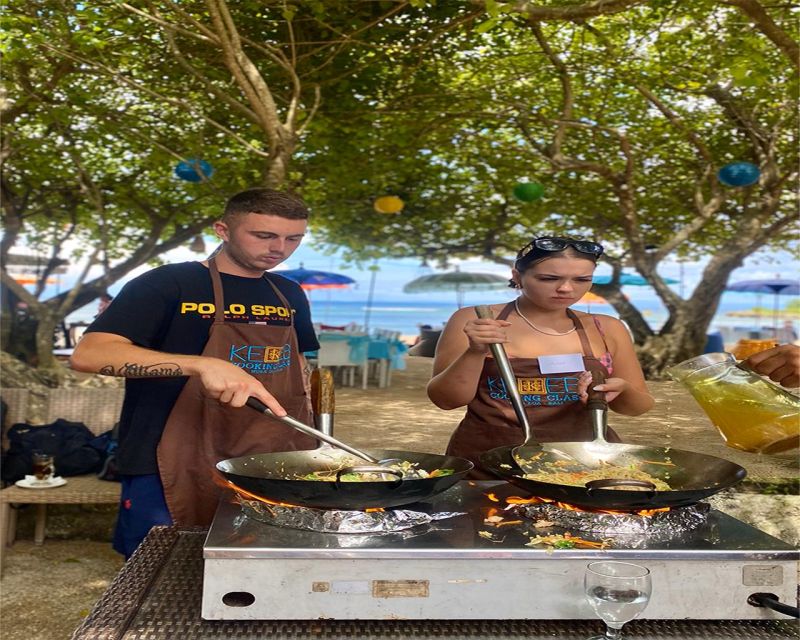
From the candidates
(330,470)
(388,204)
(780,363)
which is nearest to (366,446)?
(330,470)

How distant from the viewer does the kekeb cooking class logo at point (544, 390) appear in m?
2.28

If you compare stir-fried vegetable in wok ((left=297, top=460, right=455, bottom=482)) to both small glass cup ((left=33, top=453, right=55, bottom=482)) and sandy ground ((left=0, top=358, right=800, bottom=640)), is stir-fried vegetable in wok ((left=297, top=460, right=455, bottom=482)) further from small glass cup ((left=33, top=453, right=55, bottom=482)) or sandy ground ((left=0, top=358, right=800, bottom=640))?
small glass cup ((left=33, top=453, right=55, bottom=482))

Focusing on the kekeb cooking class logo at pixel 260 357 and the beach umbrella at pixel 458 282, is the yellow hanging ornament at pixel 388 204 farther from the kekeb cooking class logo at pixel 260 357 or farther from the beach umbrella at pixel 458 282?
the kekeb cooking class logo at pixel 260 357

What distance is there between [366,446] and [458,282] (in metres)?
8.53

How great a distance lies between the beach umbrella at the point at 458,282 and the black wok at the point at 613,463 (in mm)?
9277

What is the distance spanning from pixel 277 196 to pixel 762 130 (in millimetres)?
6554

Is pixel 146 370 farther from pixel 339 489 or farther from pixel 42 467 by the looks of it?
pixel 42 467

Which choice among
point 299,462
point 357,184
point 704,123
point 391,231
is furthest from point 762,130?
point 299,462

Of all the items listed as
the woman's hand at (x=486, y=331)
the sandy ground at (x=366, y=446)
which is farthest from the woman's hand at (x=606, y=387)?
the sandy ground at (x=366, y=446)

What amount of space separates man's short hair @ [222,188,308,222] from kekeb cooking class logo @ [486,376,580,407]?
758 millimetres

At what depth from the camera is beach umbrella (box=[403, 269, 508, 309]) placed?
11273 millimetres

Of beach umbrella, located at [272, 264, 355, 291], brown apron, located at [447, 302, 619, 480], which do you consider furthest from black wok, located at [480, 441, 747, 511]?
beach umbrella, located at [272, 264, 355, 291]

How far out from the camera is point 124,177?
Result: 8375mm

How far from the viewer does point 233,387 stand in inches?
62.2
